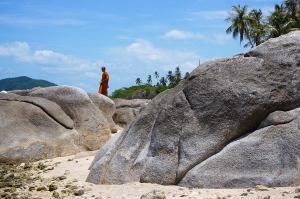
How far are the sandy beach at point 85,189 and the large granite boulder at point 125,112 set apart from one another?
7.55 meters

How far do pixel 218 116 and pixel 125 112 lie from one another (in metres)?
11.8

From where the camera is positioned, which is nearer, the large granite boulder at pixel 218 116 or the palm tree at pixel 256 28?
the large granite boulder at pixel 218 116

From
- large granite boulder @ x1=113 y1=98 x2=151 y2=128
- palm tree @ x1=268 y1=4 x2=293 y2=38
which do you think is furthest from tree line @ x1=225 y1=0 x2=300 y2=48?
large granite boulder @ x1=113 y1=98 x2=151 y2=128

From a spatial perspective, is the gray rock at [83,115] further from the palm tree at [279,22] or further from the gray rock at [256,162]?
the palm tree at [279,22]

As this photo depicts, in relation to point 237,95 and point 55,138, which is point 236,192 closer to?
point 237,95

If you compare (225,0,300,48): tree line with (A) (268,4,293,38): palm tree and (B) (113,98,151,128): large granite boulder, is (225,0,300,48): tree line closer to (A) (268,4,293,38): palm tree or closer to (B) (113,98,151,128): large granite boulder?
(A) (268,4,293,38): palm tree

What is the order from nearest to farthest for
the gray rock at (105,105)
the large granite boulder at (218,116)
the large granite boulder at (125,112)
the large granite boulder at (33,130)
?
the large granite boulder at (218,116), the large granite boulder at (33,130), the gray rock at (105,105), the large granite boulder at (125,112)

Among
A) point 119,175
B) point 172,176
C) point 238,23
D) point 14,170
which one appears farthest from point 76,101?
point 238,23

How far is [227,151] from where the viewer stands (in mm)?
7121

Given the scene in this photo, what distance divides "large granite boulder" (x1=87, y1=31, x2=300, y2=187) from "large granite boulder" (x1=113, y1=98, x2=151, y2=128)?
34.6ft

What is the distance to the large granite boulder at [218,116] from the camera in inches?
282

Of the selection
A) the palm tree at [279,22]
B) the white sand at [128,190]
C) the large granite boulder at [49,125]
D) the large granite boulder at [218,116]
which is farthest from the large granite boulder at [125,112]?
the palm tree at [279,22]

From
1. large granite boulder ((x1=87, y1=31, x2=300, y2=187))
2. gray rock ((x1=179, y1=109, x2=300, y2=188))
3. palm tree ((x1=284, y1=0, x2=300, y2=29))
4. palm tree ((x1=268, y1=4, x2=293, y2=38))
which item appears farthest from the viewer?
palm tree ((x1=284, y1=0, x2=300, y2=29))

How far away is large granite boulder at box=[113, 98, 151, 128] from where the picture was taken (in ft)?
61.3
